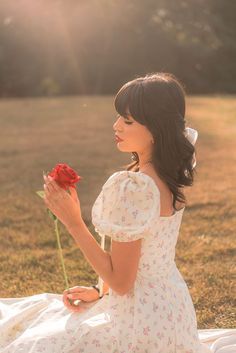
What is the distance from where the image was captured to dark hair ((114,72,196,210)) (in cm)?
233

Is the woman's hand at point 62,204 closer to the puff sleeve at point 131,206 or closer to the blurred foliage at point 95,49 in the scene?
the puff sleeve at point 131,206

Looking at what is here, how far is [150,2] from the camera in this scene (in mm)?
23703

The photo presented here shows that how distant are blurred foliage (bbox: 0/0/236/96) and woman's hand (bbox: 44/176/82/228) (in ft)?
64.9

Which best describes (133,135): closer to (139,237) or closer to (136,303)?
(139,237)

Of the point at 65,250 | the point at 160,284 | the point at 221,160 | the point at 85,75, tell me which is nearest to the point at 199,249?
the point at 65,250

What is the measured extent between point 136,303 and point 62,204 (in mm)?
488

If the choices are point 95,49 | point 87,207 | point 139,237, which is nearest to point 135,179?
point 139,237

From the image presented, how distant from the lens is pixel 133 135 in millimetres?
2402

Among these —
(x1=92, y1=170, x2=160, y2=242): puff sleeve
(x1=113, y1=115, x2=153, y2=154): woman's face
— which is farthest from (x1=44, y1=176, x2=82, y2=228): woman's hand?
(x1=113, y1=115, x2=153, y2=154): woman's face

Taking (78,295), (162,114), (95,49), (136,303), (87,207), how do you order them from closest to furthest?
(162,114)
(136,303)
(78,295)
(87,207)
(95,49)

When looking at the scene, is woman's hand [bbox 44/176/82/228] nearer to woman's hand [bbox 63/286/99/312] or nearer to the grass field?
woman's hand [bbox 63/286/99/312]

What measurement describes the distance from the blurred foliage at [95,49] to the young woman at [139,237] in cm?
1971

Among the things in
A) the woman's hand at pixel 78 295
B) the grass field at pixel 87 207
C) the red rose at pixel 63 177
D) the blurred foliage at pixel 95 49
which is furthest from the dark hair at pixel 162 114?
the blurred foliage at pixel 95 49

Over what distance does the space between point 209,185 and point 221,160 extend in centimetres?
161
